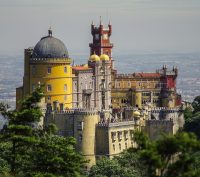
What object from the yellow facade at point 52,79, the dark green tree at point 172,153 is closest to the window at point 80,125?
the yellow facade at point 52,79

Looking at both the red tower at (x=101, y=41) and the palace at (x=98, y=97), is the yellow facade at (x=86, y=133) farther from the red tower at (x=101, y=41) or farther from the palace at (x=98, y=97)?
the red tower at (x=101, y=41)

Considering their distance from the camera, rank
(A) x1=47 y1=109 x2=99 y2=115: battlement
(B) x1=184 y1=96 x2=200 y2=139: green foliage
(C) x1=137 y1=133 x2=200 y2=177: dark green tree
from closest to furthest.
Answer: (C) x1=137 y1=133 x2=200 y2=177: dark green tree → (A) x1=47 y1=109 x2=99 y2=115: battlement → (B) x1=184 y1=96 x2=200 y2=139: green foliage

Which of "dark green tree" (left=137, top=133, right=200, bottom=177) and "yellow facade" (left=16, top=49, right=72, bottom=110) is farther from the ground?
"yellow facade" (left=16, top=49, right=72, bottom=110)

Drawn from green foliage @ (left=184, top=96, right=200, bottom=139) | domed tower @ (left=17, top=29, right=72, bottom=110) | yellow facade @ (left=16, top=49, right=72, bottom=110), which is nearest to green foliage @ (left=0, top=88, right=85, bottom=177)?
green foliage @ (left=184, top=96, right=200, bottom=139)

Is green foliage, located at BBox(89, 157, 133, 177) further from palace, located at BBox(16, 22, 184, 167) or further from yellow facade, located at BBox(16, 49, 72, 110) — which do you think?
yellow facade, located at BBox(16, 49, 72, 110)

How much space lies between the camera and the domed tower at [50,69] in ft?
330

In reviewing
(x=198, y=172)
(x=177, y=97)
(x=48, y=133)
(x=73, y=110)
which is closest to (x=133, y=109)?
(x=73, y=110)

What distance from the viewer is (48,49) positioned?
101 meters

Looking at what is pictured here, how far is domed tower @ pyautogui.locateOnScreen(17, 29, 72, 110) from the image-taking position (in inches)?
3961

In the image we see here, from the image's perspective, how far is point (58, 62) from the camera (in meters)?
101

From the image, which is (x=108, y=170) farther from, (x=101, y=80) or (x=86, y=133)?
(x=101, y=80)

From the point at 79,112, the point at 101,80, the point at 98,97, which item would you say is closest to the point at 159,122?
the point at 79,112

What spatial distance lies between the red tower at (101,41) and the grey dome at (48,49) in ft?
72.2

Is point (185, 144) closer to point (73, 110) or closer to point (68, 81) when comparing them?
point (73, 110)
